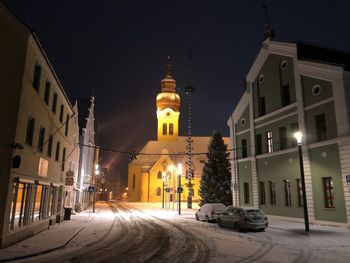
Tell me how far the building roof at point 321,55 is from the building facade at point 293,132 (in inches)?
4.2

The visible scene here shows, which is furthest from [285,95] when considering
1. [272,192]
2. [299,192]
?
[272,192]

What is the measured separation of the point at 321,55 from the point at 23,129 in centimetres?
2544

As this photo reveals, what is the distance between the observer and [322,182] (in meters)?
22.8

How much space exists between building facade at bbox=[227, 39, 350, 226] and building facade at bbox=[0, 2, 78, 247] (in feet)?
62.3

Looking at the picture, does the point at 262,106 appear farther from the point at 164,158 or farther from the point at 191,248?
the point at 164,158

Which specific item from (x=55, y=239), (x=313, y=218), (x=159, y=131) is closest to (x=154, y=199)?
(x=159, y=131)

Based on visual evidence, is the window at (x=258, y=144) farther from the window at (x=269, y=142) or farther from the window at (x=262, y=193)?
the window at (x=262, y=193)

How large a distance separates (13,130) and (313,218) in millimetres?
20907

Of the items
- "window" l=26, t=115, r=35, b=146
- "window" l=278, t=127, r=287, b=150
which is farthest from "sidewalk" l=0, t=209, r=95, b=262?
"window" l=278, t=127, r=287, b=150

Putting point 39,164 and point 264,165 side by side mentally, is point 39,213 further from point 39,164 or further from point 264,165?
point 264,165

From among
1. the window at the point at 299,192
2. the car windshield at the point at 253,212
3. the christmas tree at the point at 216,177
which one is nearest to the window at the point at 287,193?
the window at the point at 299,192

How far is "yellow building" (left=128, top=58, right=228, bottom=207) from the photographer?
3159 inches

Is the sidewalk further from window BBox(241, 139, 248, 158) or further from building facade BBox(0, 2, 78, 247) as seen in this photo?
window BBox(241, 139, 248, 158)

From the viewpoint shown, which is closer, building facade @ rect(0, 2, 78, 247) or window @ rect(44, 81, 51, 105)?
building facade @ rect(0, 2, 78, 247)
